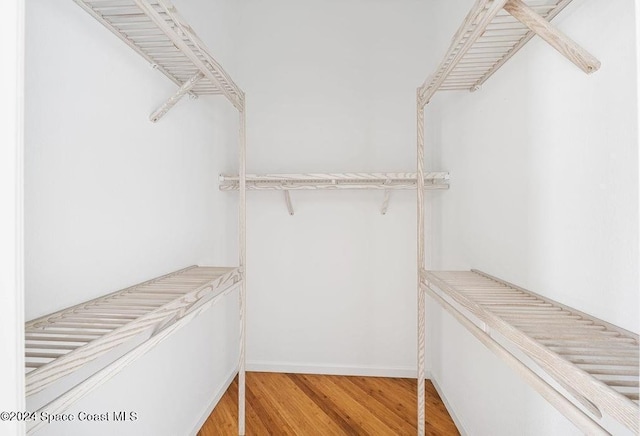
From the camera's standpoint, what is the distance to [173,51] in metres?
1.14

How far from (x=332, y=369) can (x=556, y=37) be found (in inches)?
81.9

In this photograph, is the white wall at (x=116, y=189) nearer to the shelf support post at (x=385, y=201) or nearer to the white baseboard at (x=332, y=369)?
the white baseboard at (x=332, y=369)

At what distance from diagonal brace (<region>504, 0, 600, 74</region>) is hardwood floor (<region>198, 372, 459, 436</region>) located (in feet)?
5.54

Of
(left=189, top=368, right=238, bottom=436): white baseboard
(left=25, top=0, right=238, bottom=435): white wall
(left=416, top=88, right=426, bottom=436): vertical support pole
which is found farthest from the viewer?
(left=189, top=368, right=238, bottom=436): white baseboard

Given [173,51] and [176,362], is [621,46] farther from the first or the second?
[176,362]

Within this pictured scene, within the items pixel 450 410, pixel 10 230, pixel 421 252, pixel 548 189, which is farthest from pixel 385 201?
pixel 10 230

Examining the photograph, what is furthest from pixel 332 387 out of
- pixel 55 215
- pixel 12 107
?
pixel 12 107

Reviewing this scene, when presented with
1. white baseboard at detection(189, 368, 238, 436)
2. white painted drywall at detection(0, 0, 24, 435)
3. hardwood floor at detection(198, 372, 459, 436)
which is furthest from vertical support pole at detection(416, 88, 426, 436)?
white painted drywall at detection(0, 0, 24, 435)

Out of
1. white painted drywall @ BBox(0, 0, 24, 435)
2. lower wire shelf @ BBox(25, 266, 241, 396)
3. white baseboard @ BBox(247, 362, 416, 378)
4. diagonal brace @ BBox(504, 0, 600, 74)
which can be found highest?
diagonal brace @ BBox(504, 0, 600, 74)

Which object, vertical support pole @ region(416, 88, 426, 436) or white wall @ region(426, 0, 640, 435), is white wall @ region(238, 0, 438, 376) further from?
vertical support pole @ region(416, 88, 426, 436)

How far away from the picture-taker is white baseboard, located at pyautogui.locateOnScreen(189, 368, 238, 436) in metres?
1.63

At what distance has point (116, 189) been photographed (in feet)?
3.48

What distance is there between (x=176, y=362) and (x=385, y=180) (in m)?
1.47

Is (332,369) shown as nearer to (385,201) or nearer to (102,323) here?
(385,201)
